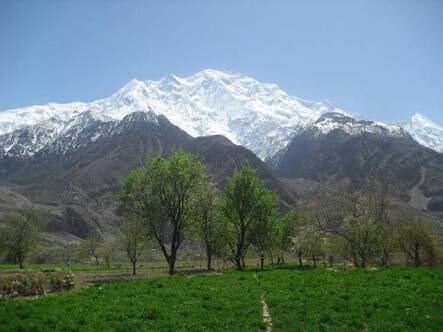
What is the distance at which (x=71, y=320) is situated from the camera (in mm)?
21125

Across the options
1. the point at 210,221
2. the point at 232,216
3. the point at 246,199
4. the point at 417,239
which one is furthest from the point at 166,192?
the point at 417,239

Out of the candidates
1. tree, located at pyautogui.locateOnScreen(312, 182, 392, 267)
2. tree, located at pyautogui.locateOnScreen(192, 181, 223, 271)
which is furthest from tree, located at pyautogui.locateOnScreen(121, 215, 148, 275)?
tree, located at pyautogui.locateOnScreen(312, 182, 392, 267)

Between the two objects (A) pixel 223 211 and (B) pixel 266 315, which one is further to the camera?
(A) pixel 223 211

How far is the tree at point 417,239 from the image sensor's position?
87688 mm

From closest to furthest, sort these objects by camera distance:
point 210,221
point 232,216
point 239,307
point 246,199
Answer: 1. point 239,307
2. point 246,199
3. point 232,216
4. point 210,221

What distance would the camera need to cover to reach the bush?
3070 centimetres

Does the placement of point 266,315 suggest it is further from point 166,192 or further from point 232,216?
point 232,216

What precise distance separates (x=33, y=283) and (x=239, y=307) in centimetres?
1645

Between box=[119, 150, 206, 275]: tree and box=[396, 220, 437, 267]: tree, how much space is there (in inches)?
1971

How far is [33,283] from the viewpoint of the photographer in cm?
3198

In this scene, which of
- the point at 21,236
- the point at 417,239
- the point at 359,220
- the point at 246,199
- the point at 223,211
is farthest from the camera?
the point at 21,236

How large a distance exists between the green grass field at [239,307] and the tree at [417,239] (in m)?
60.6

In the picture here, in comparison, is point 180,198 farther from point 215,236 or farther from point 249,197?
point 215,236

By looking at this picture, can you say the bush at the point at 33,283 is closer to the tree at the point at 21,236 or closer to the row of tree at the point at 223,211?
the row of tree at the point at 223,211
